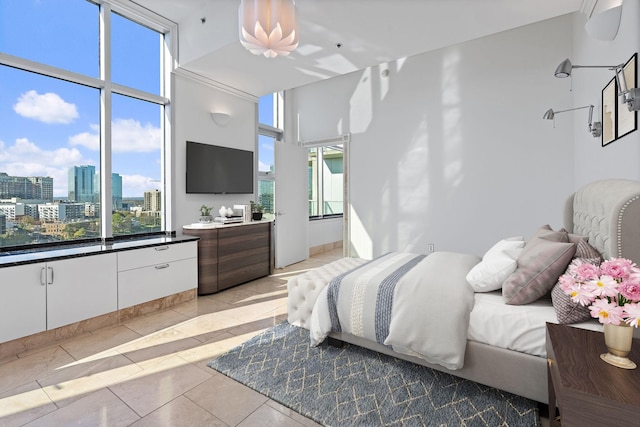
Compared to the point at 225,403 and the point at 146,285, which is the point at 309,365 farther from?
the point at 146,285

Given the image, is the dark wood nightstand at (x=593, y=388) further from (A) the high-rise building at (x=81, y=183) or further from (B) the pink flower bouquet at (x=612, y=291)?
(A) the high-rise building at (x=81, y=183)

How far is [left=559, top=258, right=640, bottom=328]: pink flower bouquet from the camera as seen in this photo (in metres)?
1.05

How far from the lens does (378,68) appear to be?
4.96m

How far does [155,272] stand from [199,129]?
6.72ft

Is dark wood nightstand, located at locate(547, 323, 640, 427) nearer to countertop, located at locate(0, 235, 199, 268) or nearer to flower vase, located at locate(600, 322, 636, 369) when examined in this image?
flower vase, located at locate(600, 322, 636, 369)

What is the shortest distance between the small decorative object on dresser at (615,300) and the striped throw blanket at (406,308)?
0.69 meters

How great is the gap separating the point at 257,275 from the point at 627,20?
433cm

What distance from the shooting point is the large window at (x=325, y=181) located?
22.6 ft

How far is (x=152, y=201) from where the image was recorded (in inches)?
151

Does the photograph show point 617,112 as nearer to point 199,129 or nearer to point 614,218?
point 614,218

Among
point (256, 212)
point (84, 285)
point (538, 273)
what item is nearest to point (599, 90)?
point (538, 273)

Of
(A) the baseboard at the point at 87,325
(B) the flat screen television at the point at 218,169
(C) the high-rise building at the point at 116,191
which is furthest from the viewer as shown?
(B) the flat screen television at the point at 218,169

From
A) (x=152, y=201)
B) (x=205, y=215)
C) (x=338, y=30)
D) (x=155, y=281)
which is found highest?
(x=338, y=30)

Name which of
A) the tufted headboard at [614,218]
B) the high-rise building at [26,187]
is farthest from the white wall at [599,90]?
the high-rise building at [26,187]
